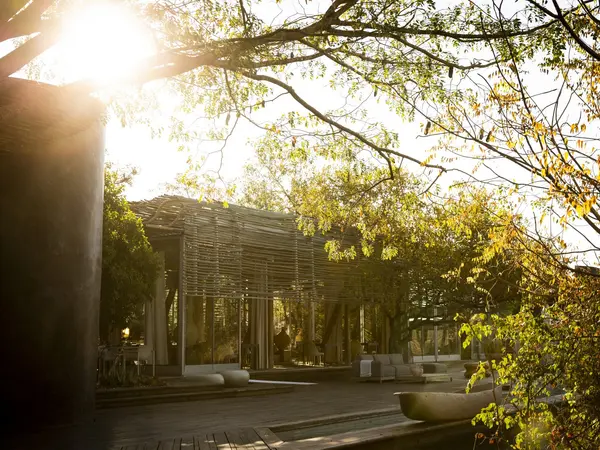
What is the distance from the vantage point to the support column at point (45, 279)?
8.56 m

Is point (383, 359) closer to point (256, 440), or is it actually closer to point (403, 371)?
point (403, 371)

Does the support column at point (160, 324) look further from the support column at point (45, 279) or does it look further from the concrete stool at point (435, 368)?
the support column at point (45, 279)

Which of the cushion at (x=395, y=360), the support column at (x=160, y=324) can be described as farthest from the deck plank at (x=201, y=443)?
the cushion at (x=395, y=360)

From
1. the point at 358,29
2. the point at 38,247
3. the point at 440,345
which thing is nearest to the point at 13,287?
the point at 38,247

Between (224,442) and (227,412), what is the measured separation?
3529 millimetres

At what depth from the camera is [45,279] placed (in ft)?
29.0

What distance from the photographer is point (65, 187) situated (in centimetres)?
910

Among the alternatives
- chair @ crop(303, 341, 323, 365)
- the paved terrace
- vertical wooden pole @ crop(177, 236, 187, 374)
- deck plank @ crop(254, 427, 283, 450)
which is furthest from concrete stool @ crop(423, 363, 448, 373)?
deck plank @ crop(254, 427, 283, 450)

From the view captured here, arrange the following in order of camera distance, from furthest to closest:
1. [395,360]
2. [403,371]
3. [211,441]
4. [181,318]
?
[395,360] → [403,371] → [181,318] → [211,441]

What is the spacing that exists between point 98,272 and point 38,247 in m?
1.03

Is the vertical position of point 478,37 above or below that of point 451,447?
above

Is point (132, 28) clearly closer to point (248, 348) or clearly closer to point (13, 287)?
point (13, 287)

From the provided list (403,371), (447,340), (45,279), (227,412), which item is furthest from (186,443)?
(447,340)

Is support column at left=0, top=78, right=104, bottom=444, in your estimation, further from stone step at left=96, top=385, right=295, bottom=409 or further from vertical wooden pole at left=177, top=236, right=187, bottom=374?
vertical wooden pole at left=177, top=236, right=187, bottom=374
